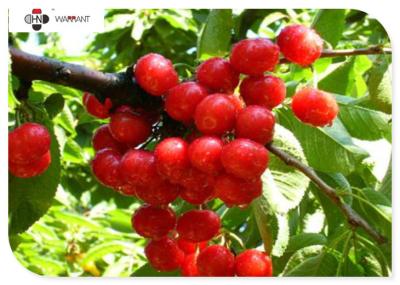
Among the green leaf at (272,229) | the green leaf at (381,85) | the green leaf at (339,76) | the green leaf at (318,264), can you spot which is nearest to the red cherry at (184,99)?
the green leaf at (272,229)

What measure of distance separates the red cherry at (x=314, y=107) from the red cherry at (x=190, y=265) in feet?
1.05

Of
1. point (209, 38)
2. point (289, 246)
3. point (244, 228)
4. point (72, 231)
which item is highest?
point (209, 38)

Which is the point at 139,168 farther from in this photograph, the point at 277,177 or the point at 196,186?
the point at 277,177

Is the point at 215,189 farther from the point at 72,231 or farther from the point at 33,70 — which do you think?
the point at 72,231

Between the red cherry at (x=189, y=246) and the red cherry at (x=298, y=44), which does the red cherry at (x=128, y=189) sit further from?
the red cherry at (x=298, y=44)

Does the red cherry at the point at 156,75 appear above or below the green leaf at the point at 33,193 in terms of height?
above

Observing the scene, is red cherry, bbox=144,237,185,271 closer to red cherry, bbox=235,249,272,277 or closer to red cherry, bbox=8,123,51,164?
red cherry, bbox=235,249,272,277

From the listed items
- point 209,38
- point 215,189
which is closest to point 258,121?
point 215,189

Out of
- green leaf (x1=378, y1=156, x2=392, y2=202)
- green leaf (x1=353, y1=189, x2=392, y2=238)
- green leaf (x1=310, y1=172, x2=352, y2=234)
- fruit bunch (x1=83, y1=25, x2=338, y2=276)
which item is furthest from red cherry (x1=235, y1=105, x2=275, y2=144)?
green leaf (x1=378, y1=156, x2=392, y2=202)

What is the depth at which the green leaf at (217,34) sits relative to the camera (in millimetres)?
1215

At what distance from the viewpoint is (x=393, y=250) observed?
3.97 feet

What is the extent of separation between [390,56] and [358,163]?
203 millimetres

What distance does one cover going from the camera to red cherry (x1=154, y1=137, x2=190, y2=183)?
3.02ft
